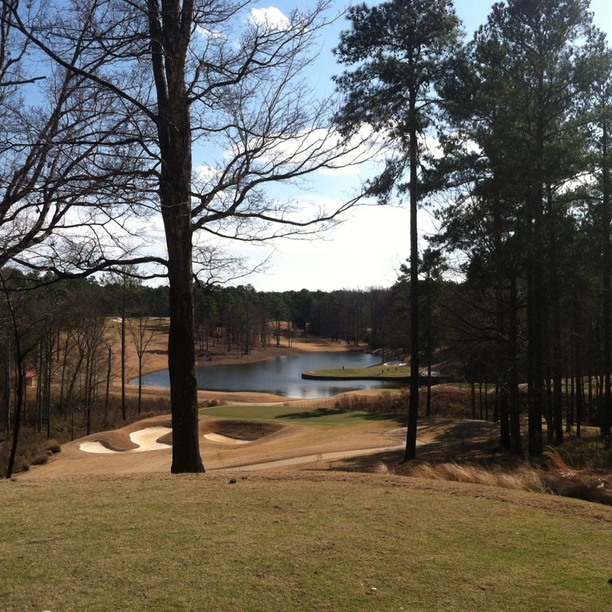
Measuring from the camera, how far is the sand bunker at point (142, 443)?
78.8 ft

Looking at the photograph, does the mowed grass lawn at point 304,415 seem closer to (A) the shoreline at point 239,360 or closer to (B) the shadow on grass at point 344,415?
(B) the shadow on grass at point 344,415

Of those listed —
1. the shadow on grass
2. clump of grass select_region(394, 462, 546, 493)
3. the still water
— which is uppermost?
clump of grass select_region(394, 462, 546, 493)

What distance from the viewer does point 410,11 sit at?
46.8 ft

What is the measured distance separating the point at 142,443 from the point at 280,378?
3471 cm

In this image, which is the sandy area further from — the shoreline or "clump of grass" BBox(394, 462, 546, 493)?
the shoreline

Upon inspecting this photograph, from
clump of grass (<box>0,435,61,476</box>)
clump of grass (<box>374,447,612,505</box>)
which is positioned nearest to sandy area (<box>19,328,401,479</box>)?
clump of grass (<box>0,435,61,476</box>)

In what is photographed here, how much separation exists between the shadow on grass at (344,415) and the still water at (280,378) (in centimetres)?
1541

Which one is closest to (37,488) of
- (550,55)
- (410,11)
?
(410,11)

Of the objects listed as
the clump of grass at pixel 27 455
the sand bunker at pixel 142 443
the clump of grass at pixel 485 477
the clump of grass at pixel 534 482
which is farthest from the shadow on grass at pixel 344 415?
the clump of grass at pixel 534 482

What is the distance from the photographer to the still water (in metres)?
51.6

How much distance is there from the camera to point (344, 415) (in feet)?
97.5

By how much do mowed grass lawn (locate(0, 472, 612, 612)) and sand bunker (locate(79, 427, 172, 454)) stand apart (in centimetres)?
1860

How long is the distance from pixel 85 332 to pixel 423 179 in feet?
79.6

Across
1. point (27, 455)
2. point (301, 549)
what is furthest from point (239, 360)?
point (301, 549)
